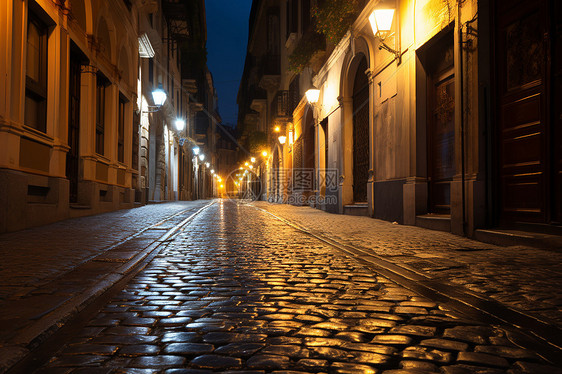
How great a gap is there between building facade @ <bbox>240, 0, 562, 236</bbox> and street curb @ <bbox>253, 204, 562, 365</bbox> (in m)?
2.87

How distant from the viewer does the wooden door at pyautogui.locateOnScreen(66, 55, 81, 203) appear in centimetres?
1115

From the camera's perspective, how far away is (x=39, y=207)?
826 centimetres

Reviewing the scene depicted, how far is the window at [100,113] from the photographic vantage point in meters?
13.2

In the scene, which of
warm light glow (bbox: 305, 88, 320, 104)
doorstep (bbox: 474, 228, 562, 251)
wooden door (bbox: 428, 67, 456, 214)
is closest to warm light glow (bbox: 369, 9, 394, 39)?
wooden door (bbox: 428, 67, 456, 214)

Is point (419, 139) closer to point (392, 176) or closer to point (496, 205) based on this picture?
point (392, 176)

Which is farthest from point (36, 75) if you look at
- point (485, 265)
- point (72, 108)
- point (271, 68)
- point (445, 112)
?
point (271, 68)

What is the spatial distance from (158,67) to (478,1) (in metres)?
19.8

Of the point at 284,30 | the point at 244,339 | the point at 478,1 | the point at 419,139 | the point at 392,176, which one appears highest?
the point at 284,30

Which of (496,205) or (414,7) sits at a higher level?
(414,7)

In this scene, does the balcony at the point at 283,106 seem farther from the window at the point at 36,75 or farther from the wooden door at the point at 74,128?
the window at the point at 36,75

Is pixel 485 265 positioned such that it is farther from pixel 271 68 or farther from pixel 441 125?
pixel 271 68

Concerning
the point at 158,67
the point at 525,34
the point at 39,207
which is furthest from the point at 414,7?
the point at 158,67

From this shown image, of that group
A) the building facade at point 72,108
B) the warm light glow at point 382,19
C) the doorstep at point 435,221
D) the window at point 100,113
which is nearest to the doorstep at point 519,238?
the doorstep at point 435,221

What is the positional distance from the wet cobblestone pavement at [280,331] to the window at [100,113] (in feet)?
33.0
